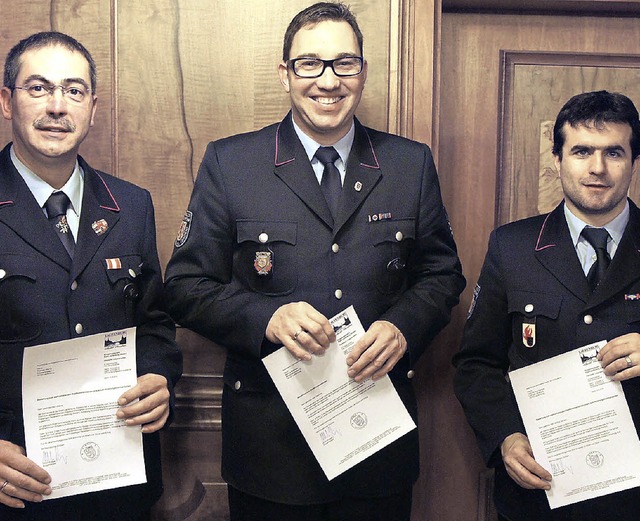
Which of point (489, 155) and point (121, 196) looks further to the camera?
point (489, 155)

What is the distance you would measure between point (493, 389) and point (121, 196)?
114 centimetres

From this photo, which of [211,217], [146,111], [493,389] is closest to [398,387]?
[493,389]

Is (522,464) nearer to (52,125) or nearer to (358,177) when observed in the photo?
(358,177)

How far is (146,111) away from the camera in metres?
2.65

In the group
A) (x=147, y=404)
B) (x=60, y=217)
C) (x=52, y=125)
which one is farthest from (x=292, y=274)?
(x=52, y=125)

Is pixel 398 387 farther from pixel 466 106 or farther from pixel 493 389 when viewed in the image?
pixel 466 106

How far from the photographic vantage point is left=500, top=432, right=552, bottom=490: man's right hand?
2037mm

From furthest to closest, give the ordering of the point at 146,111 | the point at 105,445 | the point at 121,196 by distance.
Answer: the point at 146,111 < the point at 121,196 < the point at 105,445

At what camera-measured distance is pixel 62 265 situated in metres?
2.05

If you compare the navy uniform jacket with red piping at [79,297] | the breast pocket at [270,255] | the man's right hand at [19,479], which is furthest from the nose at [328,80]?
the man's right hand at [19,479]

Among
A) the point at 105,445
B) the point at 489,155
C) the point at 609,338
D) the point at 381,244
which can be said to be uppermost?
the point at 489,155

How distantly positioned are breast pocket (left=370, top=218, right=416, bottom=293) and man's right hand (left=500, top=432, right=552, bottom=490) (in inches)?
19.6

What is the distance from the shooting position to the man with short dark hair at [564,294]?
2133 millimetres

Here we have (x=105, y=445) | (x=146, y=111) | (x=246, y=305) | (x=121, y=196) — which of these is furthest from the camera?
(x=146, y=111)
